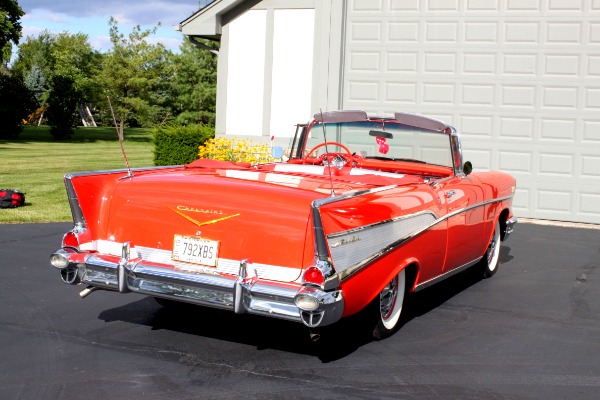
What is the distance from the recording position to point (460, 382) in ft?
16.0

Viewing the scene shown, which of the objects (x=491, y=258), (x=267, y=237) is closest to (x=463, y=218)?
(x=491, y=258)

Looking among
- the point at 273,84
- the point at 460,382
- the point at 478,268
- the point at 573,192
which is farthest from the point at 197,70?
the point at 460,382

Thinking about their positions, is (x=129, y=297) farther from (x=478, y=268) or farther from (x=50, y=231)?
(x=50, y=231)

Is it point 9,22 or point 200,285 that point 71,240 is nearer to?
point 200,285

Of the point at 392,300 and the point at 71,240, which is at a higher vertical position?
the point at 71,240

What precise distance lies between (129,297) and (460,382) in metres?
3.02

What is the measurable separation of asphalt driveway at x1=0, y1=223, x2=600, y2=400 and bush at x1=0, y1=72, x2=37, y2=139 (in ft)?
100

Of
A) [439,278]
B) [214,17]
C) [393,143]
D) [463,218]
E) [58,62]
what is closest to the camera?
[439,278]

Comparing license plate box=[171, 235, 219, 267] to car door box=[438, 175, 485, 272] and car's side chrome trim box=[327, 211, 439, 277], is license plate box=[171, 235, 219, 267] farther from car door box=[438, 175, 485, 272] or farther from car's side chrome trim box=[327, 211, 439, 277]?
car door box=[438, 175, 485, 272]

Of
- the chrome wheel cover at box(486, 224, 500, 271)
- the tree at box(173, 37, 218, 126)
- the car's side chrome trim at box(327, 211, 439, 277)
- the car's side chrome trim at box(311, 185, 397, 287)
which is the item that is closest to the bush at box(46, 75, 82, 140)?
the tree at box(173, 37, 218, 126)

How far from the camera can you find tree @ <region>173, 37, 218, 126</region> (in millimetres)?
44875

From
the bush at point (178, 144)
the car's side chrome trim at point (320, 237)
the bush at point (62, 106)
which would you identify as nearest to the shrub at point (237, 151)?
the bush at point (178, 144)

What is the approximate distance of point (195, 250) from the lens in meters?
5.13

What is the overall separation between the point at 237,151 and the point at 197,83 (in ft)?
110
